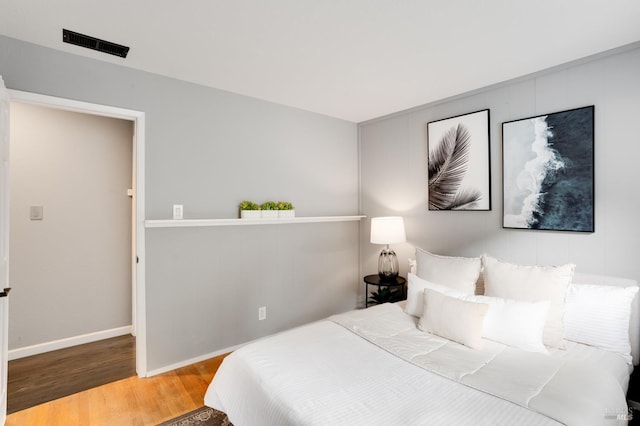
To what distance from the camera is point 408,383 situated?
1.57 metres

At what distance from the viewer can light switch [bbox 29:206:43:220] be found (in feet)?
9.98

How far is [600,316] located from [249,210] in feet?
8.90

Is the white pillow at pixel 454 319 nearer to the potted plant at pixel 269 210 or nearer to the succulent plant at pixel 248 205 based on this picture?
the potted plant at pixel 269 210

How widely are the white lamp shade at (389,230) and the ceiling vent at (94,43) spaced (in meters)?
2.54

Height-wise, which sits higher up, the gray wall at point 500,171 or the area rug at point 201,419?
the gray wall at point 500,171

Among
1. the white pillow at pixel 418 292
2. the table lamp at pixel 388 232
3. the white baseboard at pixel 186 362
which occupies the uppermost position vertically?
the table lamp at pixel 388 232

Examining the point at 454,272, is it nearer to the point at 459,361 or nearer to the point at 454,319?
the point at 454,319

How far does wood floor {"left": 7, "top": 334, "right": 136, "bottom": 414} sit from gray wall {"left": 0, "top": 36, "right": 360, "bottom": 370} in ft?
→ 1.60

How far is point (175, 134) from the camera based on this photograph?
2.72m

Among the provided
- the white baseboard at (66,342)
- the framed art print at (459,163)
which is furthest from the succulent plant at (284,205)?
the white baseboard at (66,342)

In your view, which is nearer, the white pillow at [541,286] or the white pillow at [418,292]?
the white pillow at [541,286]

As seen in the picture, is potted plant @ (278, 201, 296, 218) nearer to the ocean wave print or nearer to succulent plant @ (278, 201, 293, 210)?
succulent plant @ (278, 201, 293, 210)

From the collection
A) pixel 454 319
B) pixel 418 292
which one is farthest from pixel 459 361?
pixel 418 292

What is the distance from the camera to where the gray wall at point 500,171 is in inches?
85.1
